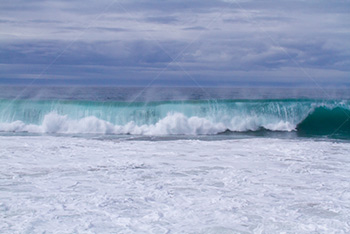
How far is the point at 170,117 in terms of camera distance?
53.5 feet

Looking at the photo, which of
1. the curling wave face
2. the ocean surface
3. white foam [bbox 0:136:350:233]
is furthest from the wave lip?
white foam [bbox 0:136:350:233]

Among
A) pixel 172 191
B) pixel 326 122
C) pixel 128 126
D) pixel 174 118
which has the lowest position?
pixel 172 191

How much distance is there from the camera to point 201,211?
504cm

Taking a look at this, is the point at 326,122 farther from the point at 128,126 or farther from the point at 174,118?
the point at 128,126

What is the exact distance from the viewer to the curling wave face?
15.8 meters

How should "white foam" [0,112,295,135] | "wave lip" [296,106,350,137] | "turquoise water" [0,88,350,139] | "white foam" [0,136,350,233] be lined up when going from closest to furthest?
"white foam" [0,136,350,233] → "white foam" [0,112,295,135] → "turquoise water" [0,88,350,139] → "wave lip" [296,106,350,137]

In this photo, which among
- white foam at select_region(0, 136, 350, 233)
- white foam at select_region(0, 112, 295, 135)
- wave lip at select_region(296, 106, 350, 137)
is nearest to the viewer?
white foam at select_region(0, 136, 350, 233)

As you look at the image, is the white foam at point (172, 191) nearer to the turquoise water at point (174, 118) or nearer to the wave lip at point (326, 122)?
the turquoise water at point (174, 118)

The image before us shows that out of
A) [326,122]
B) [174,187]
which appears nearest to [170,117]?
[326,122]

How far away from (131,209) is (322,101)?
1672 centimetres

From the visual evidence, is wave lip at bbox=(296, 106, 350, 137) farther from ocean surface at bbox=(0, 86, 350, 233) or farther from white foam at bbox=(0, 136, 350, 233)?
white foam at bbox=(0, 136, 350, 233)

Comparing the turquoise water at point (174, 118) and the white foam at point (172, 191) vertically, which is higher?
the turquoise water at point (174, 118)

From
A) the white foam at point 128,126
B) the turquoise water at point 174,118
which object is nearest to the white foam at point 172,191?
the white foam at point 128,126

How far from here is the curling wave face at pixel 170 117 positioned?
15.8 meters
